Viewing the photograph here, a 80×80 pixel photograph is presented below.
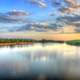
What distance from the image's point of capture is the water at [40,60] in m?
2.69

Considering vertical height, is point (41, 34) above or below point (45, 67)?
above

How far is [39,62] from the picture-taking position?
2.85m

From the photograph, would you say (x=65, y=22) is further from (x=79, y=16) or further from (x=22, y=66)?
(x=22, y=66)

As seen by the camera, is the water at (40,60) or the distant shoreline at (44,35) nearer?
the water at (40,60)

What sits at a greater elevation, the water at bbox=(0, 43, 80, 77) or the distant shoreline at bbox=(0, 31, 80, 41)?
the distant shoreline at bbox=(0, 31, 80, 41)

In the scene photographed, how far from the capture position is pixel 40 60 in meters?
2.86

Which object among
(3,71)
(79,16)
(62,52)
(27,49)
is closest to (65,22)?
(79,16)

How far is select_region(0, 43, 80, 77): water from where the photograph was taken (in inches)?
106

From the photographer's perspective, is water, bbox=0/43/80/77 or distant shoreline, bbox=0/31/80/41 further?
distant shoreline, bbox=0/31/80/41

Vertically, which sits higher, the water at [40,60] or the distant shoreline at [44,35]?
the distant shoreline at [44,35]

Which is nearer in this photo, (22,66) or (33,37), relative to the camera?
(22,66)

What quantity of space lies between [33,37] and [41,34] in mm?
124

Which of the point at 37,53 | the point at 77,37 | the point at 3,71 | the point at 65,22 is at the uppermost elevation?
the point at 65,22

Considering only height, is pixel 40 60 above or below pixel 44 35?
below
